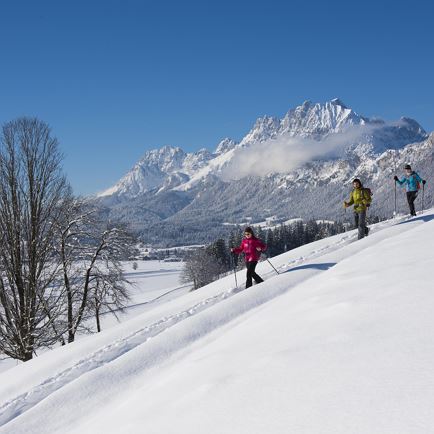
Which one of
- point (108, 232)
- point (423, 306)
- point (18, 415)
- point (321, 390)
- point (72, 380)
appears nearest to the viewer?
point (321, 390)

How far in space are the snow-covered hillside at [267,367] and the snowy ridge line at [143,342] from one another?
0.03 metres

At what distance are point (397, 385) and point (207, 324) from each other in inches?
250

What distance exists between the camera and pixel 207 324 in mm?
10008

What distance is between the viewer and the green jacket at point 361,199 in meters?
17.2

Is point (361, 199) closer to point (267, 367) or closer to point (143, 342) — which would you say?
point (143, 342)

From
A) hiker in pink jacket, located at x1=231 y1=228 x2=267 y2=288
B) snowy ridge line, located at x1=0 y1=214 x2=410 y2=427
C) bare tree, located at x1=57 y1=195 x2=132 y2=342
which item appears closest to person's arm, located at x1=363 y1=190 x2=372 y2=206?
snowy ridge line, located at x1=0 y1=214 x2=410 y2=427

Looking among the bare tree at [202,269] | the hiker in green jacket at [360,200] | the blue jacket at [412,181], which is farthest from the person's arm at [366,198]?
the bare tree at [202,269]

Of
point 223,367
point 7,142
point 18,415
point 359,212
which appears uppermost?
point 7,142

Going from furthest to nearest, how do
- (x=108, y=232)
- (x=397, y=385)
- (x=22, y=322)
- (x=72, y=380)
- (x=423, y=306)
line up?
(x=108, y=232) → (x=22, y=322) → (x=72, y=380) → (x=423, y=306) → (x=397, y=385)

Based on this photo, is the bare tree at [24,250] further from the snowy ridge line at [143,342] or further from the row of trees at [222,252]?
the row of trees at [222,252]

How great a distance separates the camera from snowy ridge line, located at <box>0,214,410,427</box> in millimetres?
7801

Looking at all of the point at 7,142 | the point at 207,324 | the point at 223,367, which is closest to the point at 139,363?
the point at 207,324

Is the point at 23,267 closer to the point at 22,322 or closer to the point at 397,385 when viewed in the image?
the point at 22,322

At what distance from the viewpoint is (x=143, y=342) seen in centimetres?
1002
